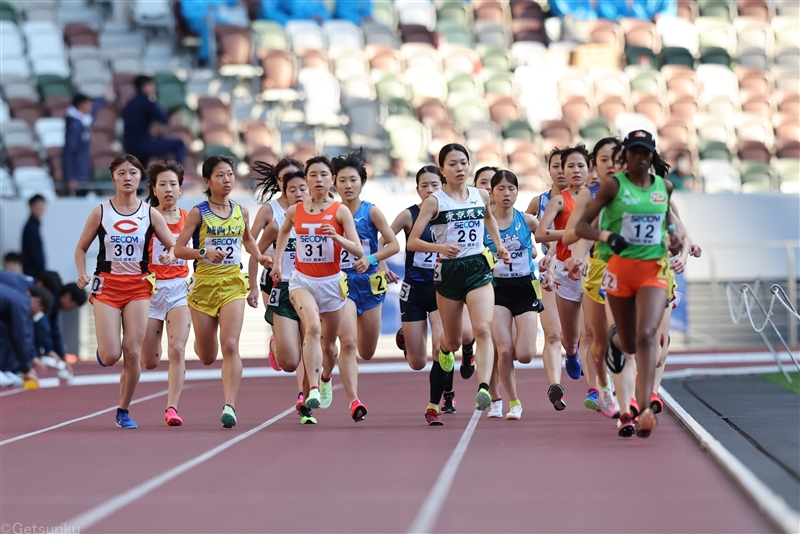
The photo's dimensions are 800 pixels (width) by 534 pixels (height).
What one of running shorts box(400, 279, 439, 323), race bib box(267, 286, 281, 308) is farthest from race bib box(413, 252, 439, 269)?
race bib box(267, 286, 281, 308)

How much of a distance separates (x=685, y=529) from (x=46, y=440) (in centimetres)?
576

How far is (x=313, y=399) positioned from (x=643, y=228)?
296 cm

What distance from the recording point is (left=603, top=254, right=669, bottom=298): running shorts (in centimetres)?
831

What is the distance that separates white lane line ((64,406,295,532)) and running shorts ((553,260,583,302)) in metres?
3.28

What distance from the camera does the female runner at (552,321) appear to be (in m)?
10.8

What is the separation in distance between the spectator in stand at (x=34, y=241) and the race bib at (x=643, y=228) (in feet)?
41.0

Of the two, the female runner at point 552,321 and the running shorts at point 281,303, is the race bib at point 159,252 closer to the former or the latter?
the running shorts at point 281,303

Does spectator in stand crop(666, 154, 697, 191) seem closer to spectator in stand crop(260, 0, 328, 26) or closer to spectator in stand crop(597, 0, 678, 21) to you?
spectator in stand crop(597, 0, 678, 21)

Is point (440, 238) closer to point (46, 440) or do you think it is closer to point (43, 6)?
point (46, 440)

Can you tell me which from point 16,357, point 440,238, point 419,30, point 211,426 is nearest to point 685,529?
point 440,238

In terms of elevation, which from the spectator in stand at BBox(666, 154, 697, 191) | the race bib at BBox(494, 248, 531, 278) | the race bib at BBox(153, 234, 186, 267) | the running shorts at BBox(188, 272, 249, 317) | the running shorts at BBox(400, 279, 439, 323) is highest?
the spectator in stand at BBox(666, 154, 697, 191)

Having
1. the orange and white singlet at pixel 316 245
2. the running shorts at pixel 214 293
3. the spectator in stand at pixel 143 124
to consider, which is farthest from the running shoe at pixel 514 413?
the spectator in stand at pixel 143 124

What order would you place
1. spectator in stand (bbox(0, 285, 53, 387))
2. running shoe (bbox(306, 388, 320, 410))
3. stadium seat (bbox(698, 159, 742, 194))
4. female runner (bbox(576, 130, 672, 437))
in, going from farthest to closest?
stadium seat (bbox(698, 159, 742, 194)) < spectator in stand (bbox(0, 285, 53, 387)) < running shoe (bbox(306, 388, 320, 410)) < female runner (bbox(576, 130, 672, 437))

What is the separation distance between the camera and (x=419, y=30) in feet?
89.8
